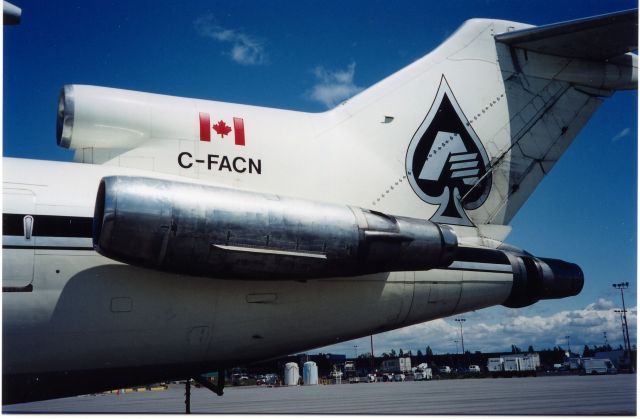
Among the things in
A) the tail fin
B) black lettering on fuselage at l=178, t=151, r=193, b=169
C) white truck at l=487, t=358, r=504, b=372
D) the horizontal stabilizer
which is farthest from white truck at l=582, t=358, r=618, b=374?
black lettering on fuselage at l=178, t=151, r=193, b=169

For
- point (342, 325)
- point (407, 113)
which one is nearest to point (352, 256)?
point (342, 325)

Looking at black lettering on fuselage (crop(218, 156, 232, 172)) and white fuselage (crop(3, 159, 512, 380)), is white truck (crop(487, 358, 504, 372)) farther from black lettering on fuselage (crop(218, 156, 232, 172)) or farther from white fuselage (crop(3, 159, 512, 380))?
black lettering on fuselage (crop(218, 156, 232, 172))

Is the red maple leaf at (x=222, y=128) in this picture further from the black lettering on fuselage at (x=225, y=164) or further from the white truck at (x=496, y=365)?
the white truck at (x=496, y=365)

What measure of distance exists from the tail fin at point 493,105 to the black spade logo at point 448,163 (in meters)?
0.01

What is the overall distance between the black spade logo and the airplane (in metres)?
0.02

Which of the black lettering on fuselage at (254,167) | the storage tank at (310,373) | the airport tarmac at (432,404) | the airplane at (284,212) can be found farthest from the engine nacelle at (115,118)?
the storage tank at (310,373)

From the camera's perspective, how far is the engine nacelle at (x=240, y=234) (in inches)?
161

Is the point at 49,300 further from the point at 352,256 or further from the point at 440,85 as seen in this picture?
the point at 440,85

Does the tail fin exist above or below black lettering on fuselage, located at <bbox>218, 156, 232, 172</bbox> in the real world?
above

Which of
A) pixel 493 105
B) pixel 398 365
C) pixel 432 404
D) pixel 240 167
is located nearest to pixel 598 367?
pixel 398 365

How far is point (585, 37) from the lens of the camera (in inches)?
243

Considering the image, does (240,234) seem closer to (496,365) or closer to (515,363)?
(515,363)

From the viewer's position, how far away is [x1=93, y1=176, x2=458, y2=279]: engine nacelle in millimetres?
4090

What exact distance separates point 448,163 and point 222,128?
2389 mm
